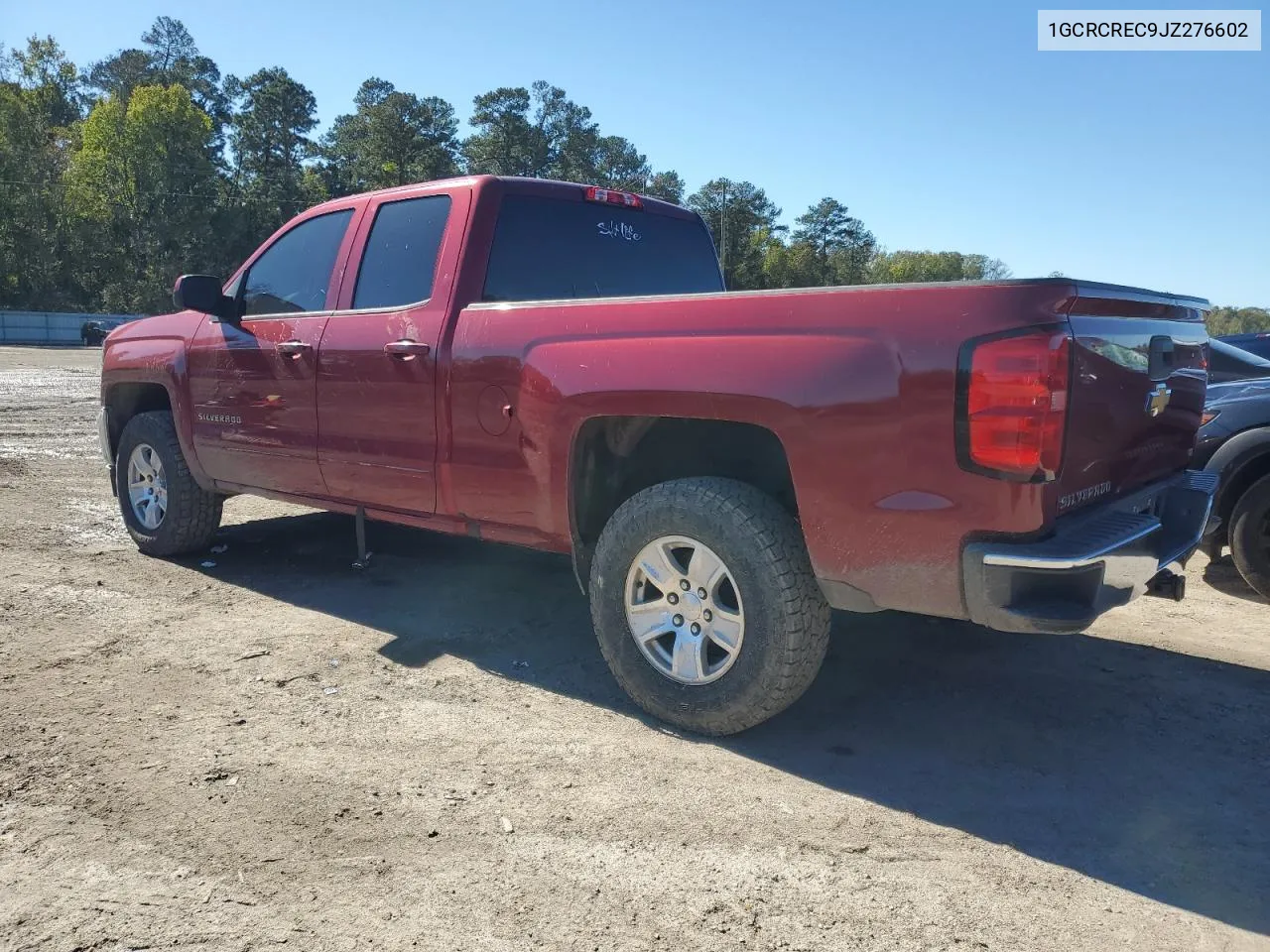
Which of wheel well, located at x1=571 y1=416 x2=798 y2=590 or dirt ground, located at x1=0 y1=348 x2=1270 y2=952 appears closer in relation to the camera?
dirt ground, located at x1=0 y1=348 x2=1270 y2=952

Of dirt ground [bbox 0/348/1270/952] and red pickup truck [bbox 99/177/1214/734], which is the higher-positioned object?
red pickup truck [bbox 99/177/1214/734]

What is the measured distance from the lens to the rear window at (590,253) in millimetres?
4273

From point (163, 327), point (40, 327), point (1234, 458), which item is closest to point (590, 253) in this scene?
point (163, 327)

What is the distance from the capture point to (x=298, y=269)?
506 centimetres

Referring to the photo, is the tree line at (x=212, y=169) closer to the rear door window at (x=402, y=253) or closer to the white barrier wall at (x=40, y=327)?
the white barrier wall at (x=40, y=327)

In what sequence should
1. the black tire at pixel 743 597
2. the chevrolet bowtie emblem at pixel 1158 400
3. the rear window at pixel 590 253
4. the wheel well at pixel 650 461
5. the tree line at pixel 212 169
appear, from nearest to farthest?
the black tire at pixel 743 597, the chevrolet bowtie emblem at pixel 1158 400, the wheel well at pixel 650 461, the rear window at pixel 590 253, the tree line at pixel 212 169

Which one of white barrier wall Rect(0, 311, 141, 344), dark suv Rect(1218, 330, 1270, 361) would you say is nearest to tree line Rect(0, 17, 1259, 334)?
white barrier wall Rect(0, 311, 141, 344)

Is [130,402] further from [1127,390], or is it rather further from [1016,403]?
[1127,390]

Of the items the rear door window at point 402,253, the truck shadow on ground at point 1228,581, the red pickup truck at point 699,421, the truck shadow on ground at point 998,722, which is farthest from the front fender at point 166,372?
the truck shadow on ground at point 1228,581

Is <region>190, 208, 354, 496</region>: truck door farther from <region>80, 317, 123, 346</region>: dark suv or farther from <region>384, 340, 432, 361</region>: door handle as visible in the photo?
<region>80, 317, 123, 346</region>: dark suv

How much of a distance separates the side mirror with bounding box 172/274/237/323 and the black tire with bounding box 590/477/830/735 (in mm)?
2970

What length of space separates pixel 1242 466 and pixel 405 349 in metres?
4.65

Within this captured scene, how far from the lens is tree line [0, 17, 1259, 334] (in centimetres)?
6178

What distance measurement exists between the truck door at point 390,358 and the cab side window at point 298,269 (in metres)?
0.24
